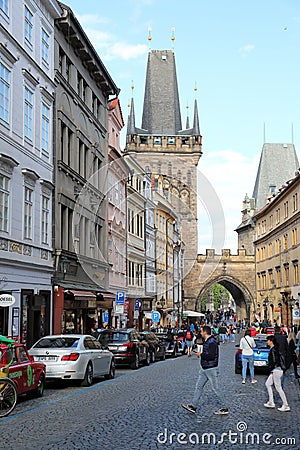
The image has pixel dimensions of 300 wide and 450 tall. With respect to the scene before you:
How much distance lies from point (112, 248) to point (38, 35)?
17868 millimetres

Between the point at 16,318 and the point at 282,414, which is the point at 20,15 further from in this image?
the point at 282,414

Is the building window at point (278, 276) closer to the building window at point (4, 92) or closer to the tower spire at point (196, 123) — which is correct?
the tower spire at point (196, 123)

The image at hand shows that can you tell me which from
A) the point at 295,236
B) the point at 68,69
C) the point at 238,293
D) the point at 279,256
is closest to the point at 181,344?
the point at 68,69

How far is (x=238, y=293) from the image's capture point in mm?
104688

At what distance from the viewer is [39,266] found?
2716cm

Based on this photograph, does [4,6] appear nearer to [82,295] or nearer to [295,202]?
[82,295]

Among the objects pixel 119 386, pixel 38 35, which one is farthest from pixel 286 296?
pixel 119 386

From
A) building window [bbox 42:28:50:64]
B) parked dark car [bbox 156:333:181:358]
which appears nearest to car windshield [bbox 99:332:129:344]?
parked dark car [bbox 156:333:181:358]

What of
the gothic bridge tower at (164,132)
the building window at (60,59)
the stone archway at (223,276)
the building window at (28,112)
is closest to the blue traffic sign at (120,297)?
the building window at (60,59)

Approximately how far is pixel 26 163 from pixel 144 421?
50.2 ft

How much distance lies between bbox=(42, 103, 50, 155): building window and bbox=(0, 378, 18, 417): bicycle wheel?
16370 millimetres

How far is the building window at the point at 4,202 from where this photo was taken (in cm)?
2339

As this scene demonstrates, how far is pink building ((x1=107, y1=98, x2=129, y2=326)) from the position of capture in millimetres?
43062

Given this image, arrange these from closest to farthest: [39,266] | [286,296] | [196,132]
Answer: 1. [39,266]
2. [286,296]
3. [196,132]
